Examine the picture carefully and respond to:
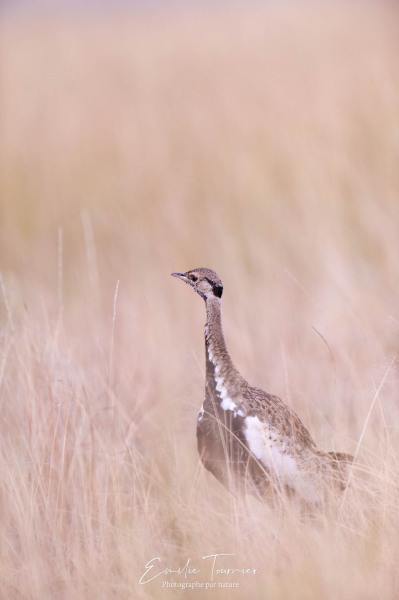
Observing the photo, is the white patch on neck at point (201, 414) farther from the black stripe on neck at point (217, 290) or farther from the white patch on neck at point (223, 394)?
the black stripe on neck at point (217, 290)

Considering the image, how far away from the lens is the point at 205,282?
2822 millimetres

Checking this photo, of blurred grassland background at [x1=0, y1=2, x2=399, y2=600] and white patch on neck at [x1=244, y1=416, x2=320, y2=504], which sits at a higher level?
blurred grassland background at [x1=0, y1=2, x2=399, y2=600]

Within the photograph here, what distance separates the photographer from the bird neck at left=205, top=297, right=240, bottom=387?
2.76m

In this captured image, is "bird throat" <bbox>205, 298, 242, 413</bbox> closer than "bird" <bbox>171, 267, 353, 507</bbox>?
No

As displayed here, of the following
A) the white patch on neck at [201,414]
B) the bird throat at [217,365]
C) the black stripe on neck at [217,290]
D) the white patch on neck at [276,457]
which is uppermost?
the black stripe on neck at [217,290]

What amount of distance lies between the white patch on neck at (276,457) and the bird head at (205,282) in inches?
15.8

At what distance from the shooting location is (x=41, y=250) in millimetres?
4066

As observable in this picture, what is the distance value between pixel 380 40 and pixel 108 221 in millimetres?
1411

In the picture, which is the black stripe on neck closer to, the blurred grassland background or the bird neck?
the bird neck

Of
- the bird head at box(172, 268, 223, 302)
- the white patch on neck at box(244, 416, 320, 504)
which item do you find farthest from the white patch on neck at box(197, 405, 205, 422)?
the bird head at box(172, 268, 223, 302)

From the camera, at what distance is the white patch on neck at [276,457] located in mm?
2650

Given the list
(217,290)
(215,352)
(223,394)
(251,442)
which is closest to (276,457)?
(251,442)

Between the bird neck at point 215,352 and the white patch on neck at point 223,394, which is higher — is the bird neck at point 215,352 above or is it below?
above

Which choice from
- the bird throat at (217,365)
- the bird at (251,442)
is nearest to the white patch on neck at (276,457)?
the bird at (251,442)
